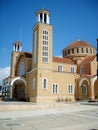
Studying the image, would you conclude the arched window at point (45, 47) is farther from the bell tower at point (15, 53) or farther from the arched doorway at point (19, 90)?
the bell tower at point (15, 53)

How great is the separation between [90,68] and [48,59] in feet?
39.5

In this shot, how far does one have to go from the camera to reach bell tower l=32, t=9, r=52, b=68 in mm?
34094

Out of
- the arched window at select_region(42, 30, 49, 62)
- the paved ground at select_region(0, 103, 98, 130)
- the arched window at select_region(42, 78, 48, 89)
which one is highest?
the arched window at select_region(42, 30, 49, 62)

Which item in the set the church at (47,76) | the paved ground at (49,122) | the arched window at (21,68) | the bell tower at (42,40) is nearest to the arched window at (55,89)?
the church at (47,76)

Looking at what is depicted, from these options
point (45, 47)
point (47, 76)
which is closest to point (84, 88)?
point (47, 76)

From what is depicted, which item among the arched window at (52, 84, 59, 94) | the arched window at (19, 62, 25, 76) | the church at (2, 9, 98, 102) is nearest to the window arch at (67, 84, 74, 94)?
the church at (2, 9, 98, 102)

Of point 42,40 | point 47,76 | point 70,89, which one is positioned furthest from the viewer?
point 70,89

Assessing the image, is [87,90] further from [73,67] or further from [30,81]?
[30,81]

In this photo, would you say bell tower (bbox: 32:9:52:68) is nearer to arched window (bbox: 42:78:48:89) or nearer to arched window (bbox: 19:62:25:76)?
arched window (bbox: 42:78:48:89)

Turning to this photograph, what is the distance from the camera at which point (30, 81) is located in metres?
36.2

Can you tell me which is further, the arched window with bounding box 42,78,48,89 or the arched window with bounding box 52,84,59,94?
the arched window with bounding box 52,84,59,94

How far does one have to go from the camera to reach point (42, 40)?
35000 millimetres

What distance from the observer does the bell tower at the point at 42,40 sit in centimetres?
3409

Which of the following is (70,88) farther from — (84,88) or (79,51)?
(79,51)
